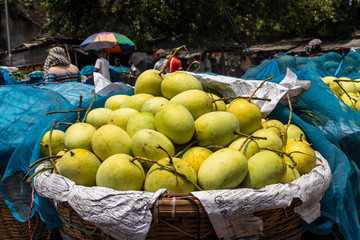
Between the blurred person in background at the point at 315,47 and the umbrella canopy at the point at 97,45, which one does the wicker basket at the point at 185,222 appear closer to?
the blurred person in background at the point at 315,47

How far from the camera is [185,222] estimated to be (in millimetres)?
1075

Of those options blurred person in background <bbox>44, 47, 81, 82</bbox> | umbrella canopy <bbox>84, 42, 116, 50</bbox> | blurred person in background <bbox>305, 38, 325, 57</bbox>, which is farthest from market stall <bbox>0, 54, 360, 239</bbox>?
umbrella canopy <bbox>84, 42, 116, 50</bbox>

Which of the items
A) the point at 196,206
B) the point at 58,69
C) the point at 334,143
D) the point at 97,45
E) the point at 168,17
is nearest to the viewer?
the point at 196,206

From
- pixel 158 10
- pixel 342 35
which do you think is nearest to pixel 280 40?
pixel 342 35

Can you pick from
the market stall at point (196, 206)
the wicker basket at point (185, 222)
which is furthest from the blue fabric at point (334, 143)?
the wicker basket at point (185, 222)

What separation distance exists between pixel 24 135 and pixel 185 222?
A: 1.24 metres

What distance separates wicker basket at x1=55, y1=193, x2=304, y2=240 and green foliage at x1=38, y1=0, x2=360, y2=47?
946 cm

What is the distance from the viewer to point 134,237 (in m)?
1.08

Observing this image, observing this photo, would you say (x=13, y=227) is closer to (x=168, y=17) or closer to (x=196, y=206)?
(x=196, y=206)

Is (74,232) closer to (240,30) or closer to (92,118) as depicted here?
(92,118)

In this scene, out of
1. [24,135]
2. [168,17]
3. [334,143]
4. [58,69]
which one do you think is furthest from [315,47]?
[168,17]

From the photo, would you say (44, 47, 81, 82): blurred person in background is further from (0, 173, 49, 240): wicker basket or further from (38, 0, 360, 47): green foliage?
(38, 0, 360, 47): green foliage

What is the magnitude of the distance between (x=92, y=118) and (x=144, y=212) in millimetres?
868

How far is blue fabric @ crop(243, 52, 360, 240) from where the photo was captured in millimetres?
1420
